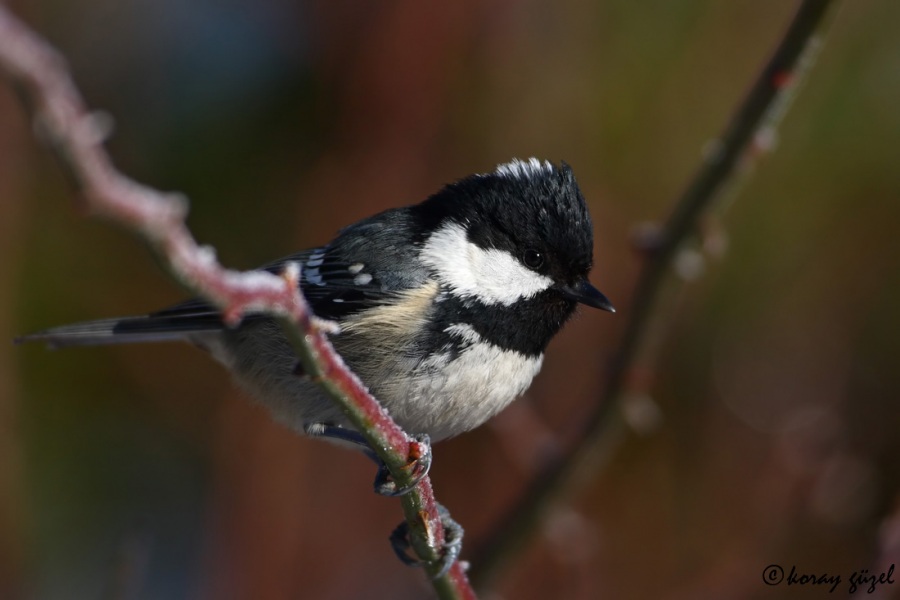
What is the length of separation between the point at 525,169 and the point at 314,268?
615 millimetres

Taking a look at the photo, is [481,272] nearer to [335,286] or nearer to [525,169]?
[525,169]

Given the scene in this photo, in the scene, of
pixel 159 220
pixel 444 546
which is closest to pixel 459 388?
pixel 444 546

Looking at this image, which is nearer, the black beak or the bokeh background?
the black beak

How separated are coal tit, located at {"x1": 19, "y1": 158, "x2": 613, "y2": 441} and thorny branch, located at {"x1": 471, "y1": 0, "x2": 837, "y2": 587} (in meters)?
0.14

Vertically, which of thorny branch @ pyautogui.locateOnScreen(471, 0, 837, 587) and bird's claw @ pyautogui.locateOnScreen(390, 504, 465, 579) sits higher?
thorny branch @ pyautogui.locateOnScreen(471, 0, 837, 587)

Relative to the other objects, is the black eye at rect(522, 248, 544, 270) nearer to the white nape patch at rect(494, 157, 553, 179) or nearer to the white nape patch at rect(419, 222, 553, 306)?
the white nape patch at rect(419, 222, 553, 306)

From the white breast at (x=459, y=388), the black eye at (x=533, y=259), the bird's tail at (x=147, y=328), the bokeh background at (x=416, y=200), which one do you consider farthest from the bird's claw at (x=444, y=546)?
the bokeh background at (x=416, y=200)

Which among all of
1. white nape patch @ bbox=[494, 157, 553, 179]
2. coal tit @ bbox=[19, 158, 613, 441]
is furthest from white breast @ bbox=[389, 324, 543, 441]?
white nape patch @ bbox=[494, 157, 553, 179]

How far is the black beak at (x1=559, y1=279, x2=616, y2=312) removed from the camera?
2117 mm

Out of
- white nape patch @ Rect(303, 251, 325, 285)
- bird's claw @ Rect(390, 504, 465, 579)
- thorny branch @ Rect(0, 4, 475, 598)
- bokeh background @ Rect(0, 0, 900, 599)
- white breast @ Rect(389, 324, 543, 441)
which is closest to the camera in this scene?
thorny branch @ Rect(0, 4, 475, 598)

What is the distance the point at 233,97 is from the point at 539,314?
6.23 feet

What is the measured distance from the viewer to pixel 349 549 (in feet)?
10.4

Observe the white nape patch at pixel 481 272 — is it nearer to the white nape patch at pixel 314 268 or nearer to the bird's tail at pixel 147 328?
the white nape patch at pixel 314 268

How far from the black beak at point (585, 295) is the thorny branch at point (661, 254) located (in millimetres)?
99
